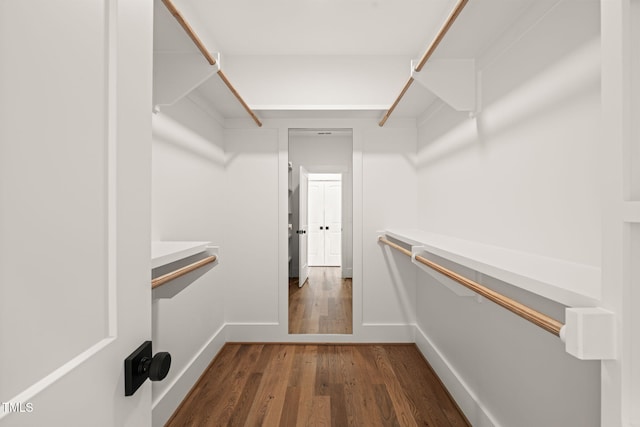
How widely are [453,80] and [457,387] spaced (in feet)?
5.68

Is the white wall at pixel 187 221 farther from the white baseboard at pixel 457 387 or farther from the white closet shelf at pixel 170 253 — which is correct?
the white baseboard at pixel 457 387

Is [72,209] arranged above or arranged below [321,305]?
above

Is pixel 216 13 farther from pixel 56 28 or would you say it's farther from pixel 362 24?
pixel 56 28

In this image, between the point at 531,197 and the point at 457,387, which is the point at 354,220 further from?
the point at 531,197

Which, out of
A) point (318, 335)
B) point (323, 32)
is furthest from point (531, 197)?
point (318, 335)

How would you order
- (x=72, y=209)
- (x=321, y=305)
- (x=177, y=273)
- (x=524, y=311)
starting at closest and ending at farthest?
(x=72, y=209), (x=524, y=311), (x=177, y=273), (x=321, y=305)

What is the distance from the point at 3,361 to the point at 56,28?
15.8 inches

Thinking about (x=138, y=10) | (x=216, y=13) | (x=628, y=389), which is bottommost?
(x=628, y=389)

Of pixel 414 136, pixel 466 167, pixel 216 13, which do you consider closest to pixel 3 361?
pixel 466 167

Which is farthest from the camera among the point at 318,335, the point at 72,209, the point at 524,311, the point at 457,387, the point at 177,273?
the point at 318,335

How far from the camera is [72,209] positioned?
47 centimetres

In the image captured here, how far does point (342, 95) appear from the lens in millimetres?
2883

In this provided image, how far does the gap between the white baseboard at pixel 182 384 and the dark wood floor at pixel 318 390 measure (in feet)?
0.18

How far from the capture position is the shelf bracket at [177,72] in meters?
1.65
